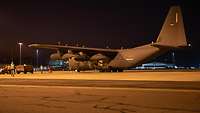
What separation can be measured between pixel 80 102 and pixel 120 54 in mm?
37690

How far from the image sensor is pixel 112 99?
16547mm

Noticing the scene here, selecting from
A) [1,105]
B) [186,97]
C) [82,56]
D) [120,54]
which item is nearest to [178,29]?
[120,54]

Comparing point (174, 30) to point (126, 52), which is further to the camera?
point (126, 52)

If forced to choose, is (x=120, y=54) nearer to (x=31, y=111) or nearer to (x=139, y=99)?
(x=139, y=99)

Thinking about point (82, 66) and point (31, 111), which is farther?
point (82, 66)

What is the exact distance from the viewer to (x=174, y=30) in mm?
46156

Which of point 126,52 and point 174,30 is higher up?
point 174,30

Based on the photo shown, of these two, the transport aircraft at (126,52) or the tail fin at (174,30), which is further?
the transport aircraft at (126,52)

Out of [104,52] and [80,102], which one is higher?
[104,52]

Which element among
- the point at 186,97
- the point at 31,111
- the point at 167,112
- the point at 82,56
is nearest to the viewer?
the point at 167,112

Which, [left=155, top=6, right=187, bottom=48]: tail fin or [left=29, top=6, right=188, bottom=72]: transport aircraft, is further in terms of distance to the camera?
[left=29, top=6, right=188, bottom=72]: transport aircraft

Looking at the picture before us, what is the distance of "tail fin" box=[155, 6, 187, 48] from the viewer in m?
45.3

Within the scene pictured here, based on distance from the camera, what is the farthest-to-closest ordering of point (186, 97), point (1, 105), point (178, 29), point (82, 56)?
1. point (82, 56)
2. point (178, 29)
3. point (186, 97)
4. point (1, 105)

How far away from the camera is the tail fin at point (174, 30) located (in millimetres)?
45344
